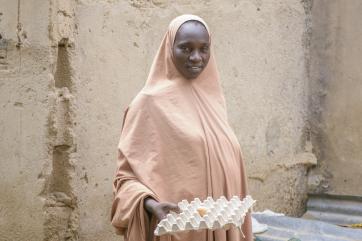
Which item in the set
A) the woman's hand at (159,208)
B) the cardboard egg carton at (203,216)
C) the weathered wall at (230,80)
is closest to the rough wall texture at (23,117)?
the weathered wall at (230,80)

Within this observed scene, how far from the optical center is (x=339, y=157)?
5.72m

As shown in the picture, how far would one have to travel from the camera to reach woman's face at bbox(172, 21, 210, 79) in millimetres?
2924

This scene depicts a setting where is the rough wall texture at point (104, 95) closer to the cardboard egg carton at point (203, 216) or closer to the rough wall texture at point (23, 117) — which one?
the rough wall texture at point (23, 117)

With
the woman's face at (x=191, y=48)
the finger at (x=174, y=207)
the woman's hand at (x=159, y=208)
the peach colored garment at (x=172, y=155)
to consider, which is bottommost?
the woman's hand at (x=159, y=208)

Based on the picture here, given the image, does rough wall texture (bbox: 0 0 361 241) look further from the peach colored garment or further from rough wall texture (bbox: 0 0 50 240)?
the peach colored garment

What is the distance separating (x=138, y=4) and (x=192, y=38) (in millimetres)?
1685

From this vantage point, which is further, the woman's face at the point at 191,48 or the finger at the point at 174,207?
the woman's face at the point at 191,48

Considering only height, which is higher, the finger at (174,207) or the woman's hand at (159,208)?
the finger at (174,207)

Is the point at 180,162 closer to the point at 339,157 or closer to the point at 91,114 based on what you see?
the point at 91,114

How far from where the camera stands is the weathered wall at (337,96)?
5613 mm

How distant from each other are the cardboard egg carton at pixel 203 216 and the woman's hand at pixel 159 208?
0.11 ft

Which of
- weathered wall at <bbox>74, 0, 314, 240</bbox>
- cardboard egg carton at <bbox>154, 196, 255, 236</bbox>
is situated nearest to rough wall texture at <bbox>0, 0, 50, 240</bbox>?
weathered wall at <bbox>74, 0, 314, 240</bbox>

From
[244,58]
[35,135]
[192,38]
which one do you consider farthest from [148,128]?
[244,58]

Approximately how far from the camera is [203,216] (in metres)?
2.49
